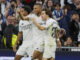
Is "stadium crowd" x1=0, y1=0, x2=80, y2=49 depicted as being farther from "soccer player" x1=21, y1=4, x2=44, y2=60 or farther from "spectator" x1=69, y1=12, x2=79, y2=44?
"soccer player" x1=21, y1=4, x2=44, y2=60

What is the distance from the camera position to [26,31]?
403 inches

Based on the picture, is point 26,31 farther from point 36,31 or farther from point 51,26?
point 51,26

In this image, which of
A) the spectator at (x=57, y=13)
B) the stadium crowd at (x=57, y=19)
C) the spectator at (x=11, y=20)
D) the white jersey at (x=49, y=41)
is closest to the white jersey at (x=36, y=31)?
the white jersey at (x=49, y=41)

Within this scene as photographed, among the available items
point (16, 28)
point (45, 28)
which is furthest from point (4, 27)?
point (45, 28)

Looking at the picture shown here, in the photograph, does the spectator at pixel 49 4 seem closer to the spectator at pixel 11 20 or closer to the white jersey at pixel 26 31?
the spectator at pixel 11 20

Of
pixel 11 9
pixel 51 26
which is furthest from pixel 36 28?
pixel 11 9

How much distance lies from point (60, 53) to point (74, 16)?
4.78 feet

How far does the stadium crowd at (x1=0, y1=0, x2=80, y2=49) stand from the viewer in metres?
11.9

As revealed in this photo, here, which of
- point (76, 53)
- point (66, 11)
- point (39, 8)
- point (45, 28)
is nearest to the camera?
point (45, 28)

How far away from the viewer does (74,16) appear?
39.9ft

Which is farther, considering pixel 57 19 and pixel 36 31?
pixel 57 19

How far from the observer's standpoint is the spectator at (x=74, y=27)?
39.3 feet

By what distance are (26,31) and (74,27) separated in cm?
246

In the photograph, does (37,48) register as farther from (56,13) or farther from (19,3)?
(19,3)
